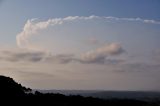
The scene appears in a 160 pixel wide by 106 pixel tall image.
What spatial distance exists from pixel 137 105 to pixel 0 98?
42.5 m

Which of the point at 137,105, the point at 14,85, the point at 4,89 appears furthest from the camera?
the point at 137,105

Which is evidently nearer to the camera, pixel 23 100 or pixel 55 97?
pixel 23 100

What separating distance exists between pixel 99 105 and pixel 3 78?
73.0 feet

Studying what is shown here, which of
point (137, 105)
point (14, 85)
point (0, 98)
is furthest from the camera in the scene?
point (137, 105)

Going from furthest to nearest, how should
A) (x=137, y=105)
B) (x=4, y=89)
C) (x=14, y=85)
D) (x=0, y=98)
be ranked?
(x=137, y=105)
(x=14, y=85)
(x=4, y=89)
(x=0, y=98)

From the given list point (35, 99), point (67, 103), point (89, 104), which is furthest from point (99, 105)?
point (35, 99)

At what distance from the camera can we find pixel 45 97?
273 ft

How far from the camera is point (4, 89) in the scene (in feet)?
258

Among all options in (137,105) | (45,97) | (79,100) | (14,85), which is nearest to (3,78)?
(14,85)

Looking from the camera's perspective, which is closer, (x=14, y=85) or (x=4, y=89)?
(x=4, y=89)

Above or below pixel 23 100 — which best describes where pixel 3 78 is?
above

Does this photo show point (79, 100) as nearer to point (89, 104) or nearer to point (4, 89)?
point (89, 104)

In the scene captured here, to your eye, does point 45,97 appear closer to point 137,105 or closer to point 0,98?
point 0,98

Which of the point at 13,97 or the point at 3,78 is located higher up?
the point at 3,78
